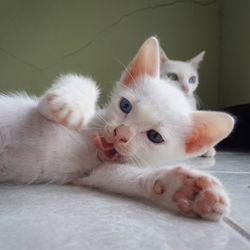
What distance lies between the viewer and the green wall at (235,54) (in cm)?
258

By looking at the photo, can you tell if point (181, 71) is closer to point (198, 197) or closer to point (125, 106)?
point (125, 106)

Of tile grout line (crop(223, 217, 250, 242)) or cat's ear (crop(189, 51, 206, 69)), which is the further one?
cat's ear (crop(189, 51, 206, 69))

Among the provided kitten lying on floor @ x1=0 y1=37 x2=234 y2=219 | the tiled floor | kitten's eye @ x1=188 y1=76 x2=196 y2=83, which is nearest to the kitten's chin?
kitten lying on floor @ x1=0 y1=37 x2=234 y2=219

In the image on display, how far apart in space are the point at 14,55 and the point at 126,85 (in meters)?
2.02

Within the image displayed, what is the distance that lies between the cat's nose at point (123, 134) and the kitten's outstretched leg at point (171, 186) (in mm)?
62

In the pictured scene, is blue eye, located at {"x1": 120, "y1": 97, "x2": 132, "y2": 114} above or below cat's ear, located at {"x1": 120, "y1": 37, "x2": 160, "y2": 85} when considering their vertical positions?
below

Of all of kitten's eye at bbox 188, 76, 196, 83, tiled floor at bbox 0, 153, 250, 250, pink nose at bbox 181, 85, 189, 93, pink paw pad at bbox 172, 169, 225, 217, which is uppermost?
kitten's eye at bbox 188, 76, 196, 83

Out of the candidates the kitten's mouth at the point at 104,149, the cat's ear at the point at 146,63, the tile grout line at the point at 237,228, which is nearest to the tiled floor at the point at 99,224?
the tile grout line at the point at 237,228

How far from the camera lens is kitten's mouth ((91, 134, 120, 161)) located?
989mm

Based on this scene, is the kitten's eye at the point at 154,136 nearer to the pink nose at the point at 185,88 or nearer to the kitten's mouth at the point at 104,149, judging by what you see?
the kitten's mouth at the point at 104,149

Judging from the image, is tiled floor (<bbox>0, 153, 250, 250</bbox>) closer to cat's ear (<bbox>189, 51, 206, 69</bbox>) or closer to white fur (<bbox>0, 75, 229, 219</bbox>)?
white fur (<bbox>0, 75, 229, 219</bbox>)

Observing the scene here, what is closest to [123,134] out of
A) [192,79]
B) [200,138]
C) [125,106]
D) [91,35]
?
[125,106]

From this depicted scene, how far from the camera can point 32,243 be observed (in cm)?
59

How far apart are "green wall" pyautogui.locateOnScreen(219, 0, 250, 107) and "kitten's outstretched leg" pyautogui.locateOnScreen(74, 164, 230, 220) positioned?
178 cm
